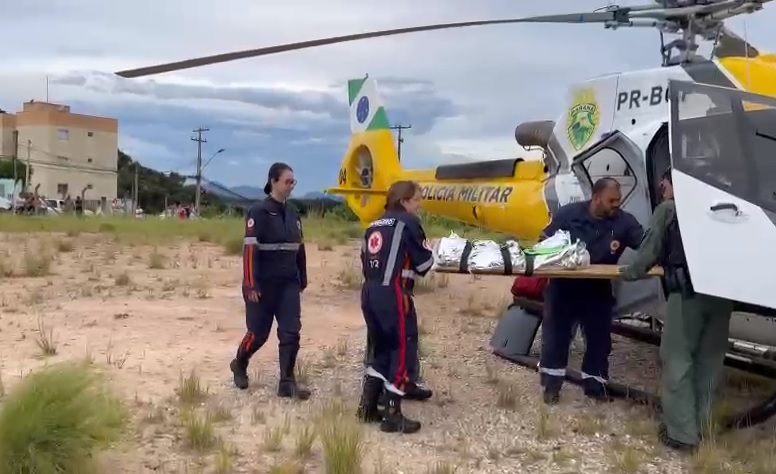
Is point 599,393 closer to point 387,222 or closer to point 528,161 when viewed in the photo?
point 387,222

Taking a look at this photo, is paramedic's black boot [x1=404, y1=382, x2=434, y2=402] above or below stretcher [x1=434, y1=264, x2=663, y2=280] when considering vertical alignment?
below

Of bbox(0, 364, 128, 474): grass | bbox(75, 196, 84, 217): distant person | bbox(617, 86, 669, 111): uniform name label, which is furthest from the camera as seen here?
bbox(75, 196, 84, 217): distant person

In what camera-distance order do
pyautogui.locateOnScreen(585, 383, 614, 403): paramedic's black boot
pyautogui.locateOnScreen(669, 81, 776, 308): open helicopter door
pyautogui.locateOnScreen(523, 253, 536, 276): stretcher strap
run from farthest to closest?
pyautogui.locateOnScreen(585, 383, 614, 403): paramedic's black boot
pyautogui.locateOnScreen(523, 253, 536, 276): stretcher strap
pyautogui.locateOnScreen(669, 81, 776, 308): open helicopter door

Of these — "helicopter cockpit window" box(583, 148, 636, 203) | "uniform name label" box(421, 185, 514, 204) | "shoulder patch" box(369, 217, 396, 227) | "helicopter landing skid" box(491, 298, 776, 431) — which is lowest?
"helicopter landing skid" box(491, 298, 776, 431)

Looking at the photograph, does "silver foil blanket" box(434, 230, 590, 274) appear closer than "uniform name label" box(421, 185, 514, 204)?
Yes

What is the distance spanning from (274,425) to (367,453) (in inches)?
32.5

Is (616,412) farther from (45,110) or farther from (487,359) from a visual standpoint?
(45,110)

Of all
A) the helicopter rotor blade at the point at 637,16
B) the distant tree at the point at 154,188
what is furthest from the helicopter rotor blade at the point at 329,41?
the distant tree at the point at 154,188

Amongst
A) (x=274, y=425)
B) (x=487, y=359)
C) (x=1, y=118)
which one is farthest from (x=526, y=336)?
(x=1, y=118)

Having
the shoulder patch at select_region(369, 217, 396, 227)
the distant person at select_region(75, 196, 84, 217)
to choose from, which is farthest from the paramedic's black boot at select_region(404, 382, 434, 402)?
the distant person at select_region(75, 196, 84, 217)

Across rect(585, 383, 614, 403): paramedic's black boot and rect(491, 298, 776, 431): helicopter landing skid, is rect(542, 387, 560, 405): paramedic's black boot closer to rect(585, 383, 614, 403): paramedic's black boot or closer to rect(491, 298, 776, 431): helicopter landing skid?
rect(585, 383, 614, 403): paramedic's black boot

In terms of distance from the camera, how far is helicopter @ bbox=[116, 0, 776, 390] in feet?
17.0

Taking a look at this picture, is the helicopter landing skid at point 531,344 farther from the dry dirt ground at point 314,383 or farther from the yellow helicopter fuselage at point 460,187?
the yellow helicopter fuselage at point 460,187

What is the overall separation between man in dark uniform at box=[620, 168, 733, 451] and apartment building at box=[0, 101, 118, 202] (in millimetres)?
68612
